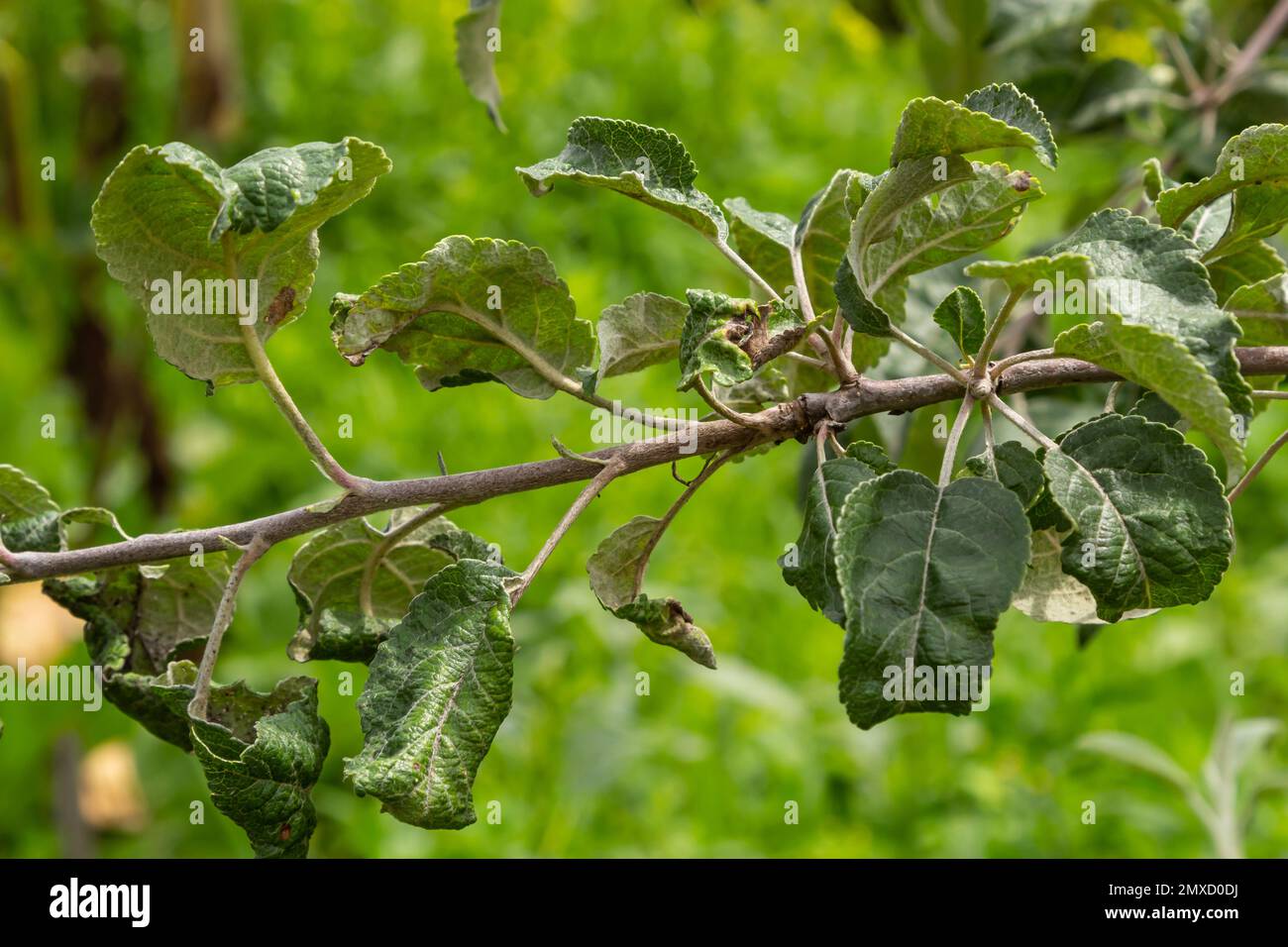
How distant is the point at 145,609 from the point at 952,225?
0.61 m

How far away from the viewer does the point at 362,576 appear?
2.92ft

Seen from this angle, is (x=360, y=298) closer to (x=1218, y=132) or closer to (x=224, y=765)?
(x=224, y=765)

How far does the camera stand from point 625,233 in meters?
3.61

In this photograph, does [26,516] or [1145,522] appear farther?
[26,516]

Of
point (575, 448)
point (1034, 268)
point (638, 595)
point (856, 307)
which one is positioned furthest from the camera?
point (575, 448)

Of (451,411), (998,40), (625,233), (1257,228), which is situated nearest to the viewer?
(1257,228)

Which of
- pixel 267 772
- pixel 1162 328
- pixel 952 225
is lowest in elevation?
pixel 267 772

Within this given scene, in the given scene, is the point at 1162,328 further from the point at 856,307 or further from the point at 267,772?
the point at 267,772

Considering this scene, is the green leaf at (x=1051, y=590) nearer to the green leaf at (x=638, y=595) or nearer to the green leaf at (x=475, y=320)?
the green leaf at (x=638, y=595)

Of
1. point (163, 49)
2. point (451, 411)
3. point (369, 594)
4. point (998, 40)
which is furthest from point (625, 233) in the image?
point (369, 594)

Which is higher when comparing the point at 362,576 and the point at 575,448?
the point at 575,448

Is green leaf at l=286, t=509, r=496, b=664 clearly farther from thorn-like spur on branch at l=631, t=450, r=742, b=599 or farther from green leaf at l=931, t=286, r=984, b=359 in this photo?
green leaf at l=931, t=286, r=984, b=359

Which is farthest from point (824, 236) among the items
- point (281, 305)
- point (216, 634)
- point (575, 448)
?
point (575, 448)

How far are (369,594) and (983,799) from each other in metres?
1.58
